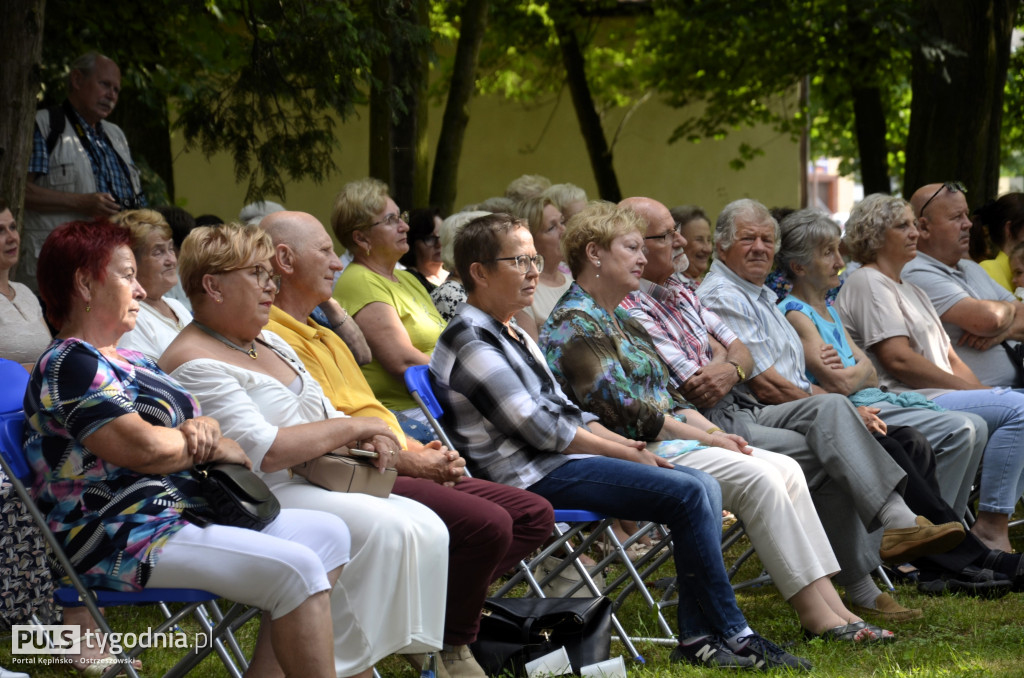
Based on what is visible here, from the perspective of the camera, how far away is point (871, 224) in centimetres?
650

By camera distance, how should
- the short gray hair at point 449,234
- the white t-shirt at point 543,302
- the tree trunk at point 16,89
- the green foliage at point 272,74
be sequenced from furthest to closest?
the green foliage at point 272,74, the white t-shirt at point 543,302, the short gray hair at point 449,234, the tree trunk at point 16,89

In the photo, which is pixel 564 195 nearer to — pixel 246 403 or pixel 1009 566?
pixel 1009 566

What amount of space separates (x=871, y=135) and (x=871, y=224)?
909 centimetres

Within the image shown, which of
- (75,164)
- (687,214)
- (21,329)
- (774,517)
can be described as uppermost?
(75,164)

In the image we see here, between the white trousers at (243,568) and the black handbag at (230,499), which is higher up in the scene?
the black handbag at (230,499)

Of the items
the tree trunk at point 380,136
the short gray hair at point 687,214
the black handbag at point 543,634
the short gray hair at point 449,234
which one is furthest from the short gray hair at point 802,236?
the tree trunk at point 380,136

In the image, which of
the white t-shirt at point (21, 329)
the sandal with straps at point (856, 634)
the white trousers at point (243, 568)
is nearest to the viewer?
the white trousers at point (243, 568)

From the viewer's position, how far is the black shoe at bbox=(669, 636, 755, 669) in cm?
420

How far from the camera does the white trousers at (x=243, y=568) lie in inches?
126

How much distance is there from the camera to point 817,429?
5133mm

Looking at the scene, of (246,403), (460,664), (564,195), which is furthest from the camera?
(564,195)

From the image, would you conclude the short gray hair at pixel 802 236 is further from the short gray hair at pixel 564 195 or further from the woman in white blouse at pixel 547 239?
the short gray hair at pixel 564 195

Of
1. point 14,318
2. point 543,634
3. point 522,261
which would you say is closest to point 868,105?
point 522,261

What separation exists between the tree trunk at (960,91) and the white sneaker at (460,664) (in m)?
8.41
